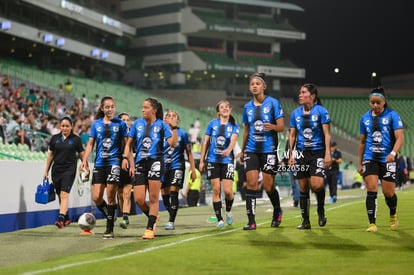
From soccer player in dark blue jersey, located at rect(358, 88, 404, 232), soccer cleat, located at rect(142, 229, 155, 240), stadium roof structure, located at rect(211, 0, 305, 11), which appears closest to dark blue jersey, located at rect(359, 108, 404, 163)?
soccer player in dark blue jersey, located at rect(358, 88, 404, 232)

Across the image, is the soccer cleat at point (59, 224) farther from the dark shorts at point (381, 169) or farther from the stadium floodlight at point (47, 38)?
the stadium floodlight at point (47, 38)

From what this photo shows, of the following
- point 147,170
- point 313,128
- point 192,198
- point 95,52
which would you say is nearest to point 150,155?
point 147,170

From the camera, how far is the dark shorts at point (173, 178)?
46.5 feet

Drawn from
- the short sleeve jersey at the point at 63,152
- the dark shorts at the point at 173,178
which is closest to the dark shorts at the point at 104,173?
the dark shorts at the point at 173,178

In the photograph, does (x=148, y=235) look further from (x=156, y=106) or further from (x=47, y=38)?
(x=47, y=38)

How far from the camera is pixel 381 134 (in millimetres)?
11805

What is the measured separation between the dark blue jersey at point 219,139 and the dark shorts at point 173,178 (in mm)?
616

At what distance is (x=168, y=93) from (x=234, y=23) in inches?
386

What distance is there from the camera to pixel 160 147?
11.8m

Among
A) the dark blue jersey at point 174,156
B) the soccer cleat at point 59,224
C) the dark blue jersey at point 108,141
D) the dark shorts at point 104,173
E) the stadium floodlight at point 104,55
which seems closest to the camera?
the dark shorts at point 104,173

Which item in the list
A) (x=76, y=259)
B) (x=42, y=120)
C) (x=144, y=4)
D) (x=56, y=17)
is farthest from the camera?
(x=144, y=4)

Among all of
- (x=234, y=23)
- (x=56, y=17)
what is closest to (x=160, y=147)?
(x=56, y=17)

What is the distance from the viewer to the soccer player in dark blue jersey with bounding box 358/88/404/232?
1173cm

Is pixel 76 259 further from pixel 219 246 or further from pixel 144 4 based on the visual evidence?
pixel 144 4
